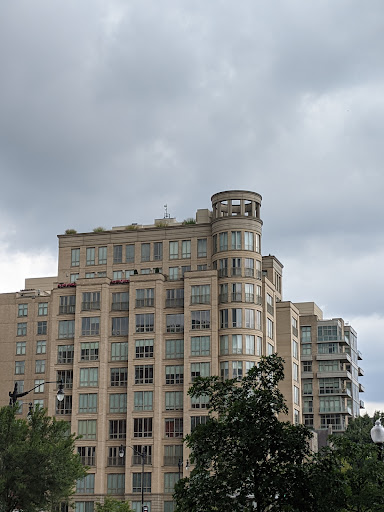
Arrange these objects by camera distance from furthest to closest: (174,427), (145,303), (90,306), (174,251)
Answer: (174,251), (90,306), (145,303), (174,427)

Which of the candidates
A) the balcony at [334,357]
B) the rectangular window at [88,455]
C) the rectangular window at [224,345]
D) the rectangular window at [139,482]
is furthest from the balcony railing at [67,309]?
the balcony at [334,357]

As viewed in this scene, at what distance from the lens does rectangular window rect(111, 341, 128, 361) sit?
353 ft

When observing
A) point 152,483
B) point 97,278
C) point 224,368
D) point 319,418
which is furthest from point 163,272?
point 319,418

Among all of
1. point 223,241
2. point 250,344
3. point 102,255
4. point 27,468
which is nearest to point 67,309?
point 102,255

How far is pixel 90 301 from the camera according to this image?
361 feet

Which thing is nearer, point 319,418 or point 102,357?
point 102,357

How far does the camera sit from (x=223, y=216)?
11056 cm

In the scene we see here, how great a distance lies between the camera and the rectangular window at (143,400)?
4082 inches

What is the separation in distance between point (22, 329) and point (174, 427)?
27.9 m

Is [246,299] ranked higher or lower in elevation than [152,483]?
higher

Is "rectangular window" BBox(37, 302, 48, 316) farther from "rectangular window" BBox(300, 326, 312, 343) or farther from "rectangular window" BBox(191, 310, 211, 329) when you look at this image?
"rectangular window" BBox(300, 326, 312, 343)

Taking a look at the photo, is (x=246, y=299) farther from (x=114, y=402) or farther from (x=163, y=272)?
(x=114, y=402)

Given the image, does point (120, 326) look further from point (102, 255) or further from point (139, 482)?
point (139, 482)

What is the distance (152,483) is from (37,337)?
27.7m
